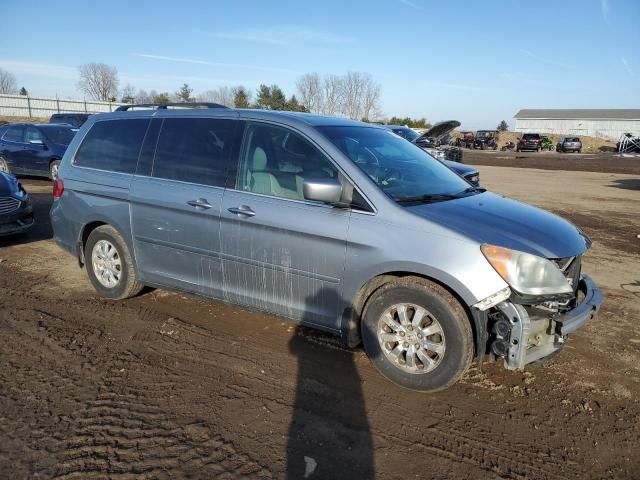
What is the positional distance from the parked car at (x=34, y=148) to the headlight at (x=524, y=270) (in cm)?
1374

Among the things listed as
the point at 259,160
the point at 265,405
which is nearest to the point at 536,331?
the point at 265,405

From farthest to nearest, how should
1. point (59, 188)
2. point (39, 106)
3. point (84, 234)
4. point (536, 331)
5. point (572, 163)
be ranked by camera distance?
1. point (39, 106)
2. point (572, 163)
3. point (59, 188)
4. point (84, 234)
5. point (536, 331)

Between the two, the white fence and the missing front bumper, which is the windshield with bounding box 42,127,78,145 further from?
the white fence

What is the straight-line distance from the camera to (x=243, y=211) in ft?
13.2

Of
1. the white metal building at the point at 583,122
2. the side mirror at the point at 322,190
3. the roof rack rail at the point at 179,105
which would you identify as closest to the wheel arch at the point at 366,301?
the side mirror at the point at 322,190

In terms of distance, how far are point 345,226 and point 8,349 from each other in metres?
2.99

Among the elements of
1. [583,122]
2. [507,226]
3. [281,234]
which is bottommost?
[281,234]

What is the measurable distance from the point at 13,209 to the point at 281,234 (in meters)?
5.57

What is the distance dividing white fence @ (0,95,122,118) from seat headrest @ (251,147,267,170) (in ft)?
150

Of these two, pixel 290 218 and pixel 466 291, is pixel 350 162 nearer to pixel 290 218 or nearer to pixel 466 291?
pixel 290 218

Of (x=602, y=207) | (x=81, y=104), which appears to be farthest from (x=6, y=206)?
(x=81, y=104)

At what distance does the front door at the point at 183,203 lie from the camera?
4.29 m

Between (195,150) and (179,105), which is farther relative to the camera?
(179,105)

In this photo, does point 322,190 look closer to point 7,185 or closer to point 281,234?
point 281,234
